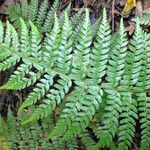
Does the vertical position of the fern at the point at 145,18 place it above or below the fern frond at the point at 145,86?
above

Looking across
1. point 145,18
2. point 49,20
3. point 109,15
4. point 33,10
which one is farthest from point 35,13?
point 145,18

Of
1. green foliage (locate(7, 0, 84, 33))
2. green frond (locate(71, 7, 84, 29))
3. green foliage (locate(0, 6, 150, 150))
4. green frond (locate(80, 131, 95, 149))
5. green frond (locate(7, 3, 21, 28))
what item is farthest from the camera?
green frond (locate(7, 3, 21, 28))

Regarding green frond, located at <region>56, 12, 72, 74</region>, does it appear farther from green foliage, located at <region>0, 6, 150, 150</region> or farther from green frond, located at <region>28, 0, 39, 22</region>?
green frond, located at <region>28, 0, 39, 22</region>

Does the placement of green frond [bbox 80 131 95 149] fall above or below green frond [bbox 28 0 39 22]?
below

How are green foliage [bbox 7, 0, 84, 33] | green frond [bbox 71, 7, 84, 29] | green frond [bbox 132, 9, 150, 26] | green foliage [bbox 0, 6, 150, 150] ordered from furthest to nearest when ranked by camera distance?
green foliage [bbox 7, 0, 84, 33] → green frond [bbox 71, 7, 84, 29] → green frond [bbox 132, 9, 150, 26] → green foliage [bbox 0, 6, 150, 150]

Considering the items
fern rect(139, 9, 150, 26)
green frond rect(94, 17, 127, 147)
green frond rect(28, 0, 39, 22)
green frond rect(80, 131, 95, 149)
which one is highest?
green frond rect(28, 0, 39, 22)

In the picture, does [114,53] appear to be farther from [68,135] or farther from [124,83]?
[68,135]

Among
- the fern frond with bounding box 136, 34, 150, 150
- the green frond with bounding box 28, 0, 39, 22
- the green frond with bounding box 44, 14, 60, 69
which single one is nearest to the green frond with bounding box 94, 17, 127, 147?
the fern frond with bounding box 136, 34, 150, 150

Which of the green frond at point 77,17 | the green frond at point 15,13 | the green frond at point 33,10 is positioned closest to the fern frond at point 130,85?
the green frond at point 77,17

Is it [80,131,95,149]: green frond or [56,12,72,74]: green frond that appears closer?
[56,12,72,74]: green frond

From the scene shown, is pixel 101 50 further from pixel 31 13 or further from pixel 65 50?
pixel 31 13

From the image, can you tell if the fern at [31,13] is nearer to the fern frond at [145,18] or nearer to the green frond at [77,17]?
the green frond at [77,17]
